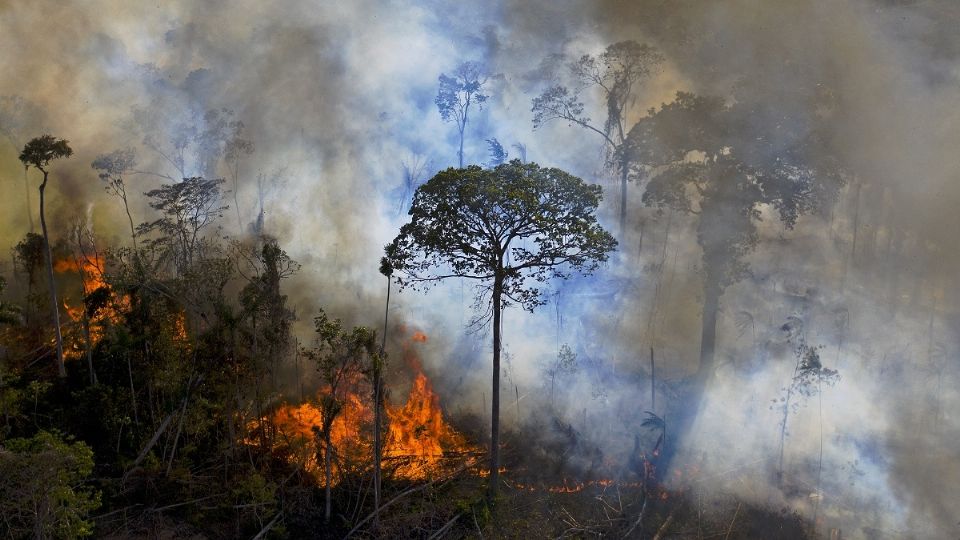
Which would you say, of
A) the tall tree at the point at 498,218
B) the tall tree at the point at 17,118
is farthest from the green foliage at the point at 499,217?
the tall tree at the point at 17,118

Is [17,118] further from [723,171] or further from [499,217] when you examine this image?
[723,171]

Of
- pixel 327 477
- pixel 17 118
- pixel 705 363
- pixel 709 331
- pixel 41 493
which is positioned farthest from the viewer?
pixel 17 118

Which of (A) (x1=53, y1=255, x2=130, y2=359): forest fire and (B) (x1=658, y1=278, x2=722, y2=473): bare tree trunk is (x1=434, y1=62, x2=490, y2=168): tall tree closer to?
(B) (x1=658, y1=278, x2=722, y2=473): bare tree trunk

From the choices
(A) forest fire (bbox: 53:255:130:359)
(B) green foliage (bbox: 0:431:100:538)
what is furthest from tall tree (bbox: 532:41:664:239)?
(B) green foliage (bbox: 0:431:100:538)

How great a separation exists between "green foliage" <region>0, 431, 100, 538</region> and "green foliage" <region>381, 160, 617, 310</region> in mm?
10028

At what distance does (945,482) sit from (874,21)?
25.2 m

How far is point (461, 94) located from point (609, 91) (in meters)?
9.33

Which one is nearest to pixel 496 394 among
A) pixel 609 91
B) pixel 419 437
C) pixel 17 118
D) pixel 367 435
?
pixel 419 437

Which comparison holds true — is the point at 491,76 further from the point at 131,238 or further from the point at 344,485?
the point at 344,485

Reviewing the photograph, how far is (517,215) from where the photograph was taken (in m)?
20.3

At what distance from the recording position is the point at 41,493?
14414mm

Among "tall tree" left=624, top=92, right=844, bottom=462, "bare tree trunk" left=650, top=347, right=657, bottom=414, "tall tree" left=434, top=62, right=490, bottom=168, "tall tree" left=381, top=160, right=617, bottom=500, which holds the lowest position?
"bare tree trunk" left=650, top=347, right=657, bottom=414

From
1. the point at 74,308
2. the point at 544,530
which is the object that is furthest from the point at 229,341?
the point at 74,308

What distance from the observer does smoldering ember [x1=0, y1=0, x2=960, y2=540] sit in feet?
70.9
